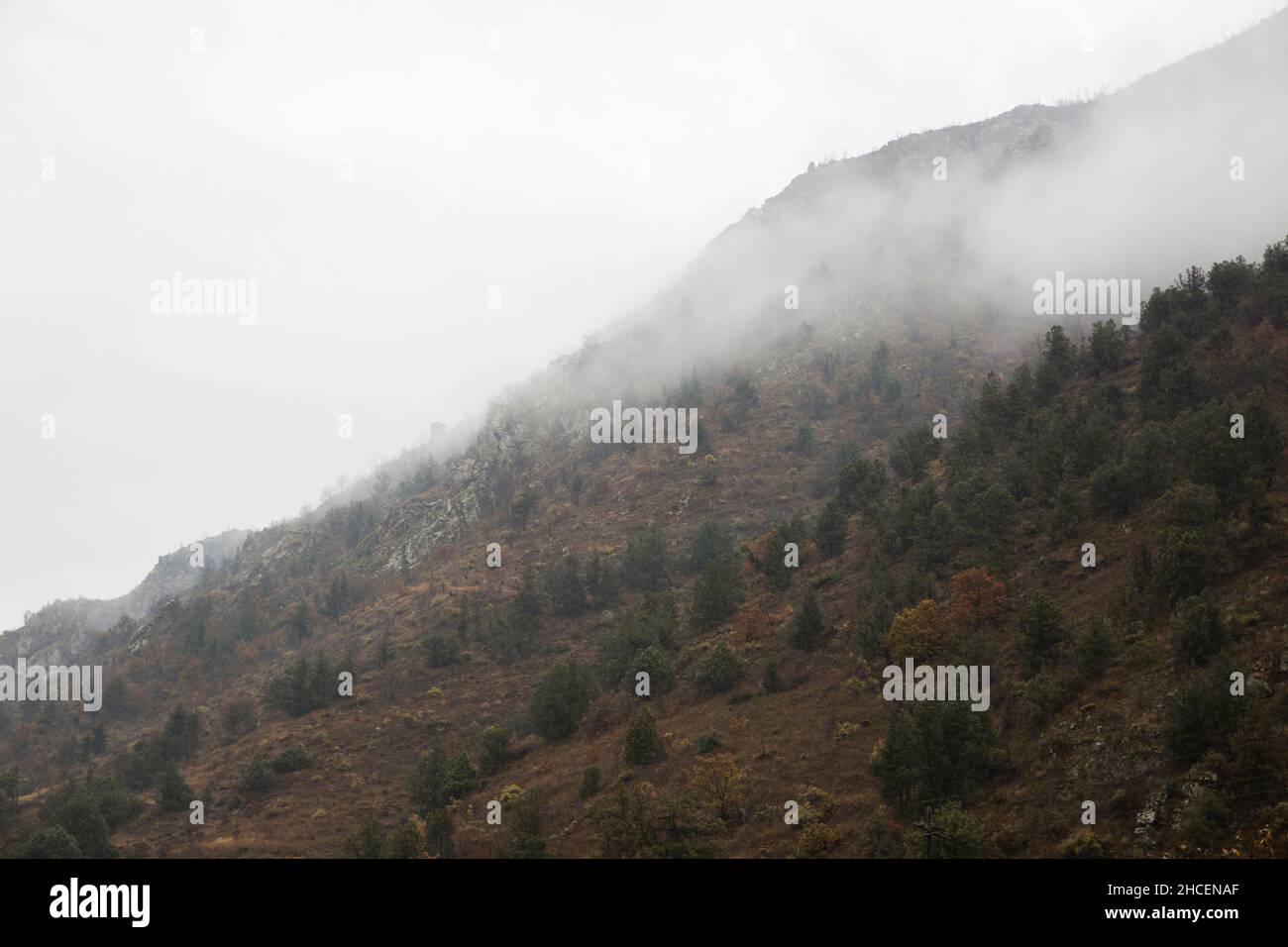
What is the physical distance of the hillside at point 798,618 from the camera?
25.5m

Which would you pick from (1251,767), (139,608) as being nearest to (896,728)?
(1251,767)

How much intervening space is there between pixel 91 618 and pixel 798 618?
576ft

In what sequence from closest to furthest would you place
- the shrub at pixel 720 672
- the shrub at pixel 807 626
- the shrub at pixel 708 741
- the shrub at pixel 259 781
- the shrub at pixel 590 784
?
the shrub at pixel 590 784, the shrub at pixel 708 741, the shrub at pixel 807 626, the shrub at pixel 720 672, the shrub at pixel 259 781

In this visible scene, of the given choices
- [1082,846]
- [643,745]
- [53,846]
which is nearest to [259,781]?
[53,846]

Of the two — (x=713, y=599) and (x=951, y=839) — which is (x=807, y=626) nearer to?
(x=713, y=599)

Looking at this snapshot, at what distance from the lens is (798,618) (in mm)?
47594

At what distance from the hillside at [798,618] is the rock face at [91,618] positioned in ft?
6.01

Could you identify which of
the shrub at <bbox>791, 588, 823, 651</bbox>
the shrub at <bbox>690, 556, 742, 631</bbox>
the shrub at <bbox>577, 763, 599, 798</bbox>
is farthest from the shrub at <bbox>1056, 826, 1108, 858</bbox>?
the shrub at <bbox>690, 556, 742, 631</bbox>

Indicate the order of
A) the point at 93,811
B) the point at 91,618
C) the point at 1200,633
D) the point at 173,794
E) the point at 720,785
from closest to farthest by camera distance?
the point at 1200,633, the point at 720,785, the point at 93,811, the point at 173,794, the point at 91,618

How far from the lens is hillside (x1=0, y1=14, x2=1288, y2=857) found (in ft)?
83.6

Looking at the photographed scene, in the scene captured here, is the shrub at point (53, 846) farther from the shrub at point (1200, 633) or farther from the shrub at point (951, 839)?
the shrub at point (1200, 633)

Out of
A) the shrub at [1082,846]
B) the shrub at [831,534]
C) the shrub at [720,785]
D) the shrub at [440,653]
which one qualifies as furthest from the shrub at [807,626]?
the shrub at [440,653]
